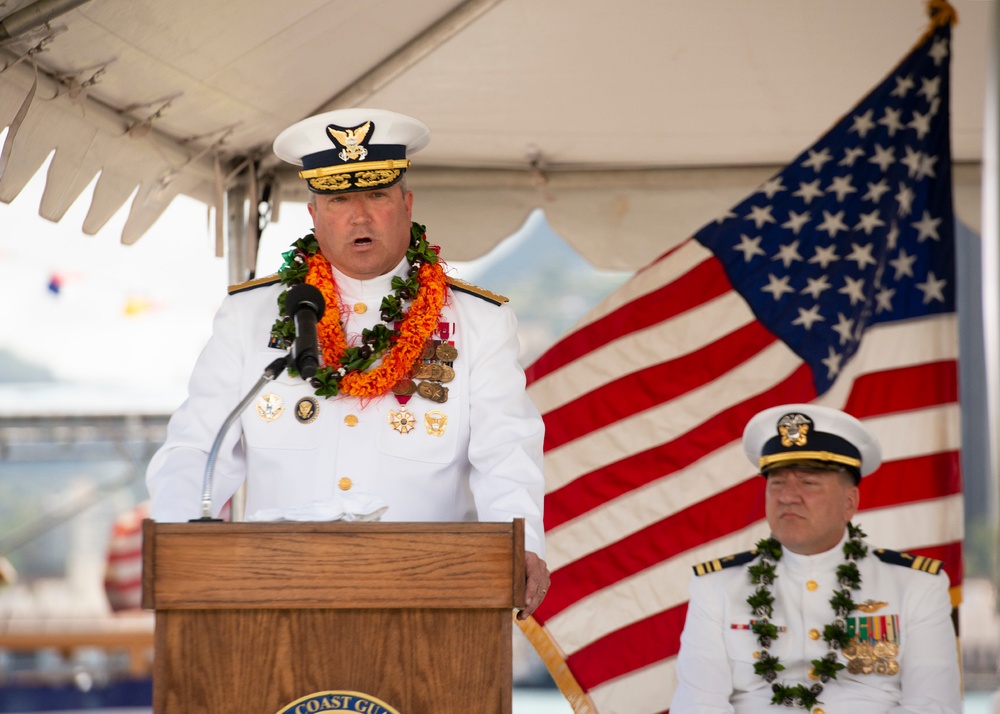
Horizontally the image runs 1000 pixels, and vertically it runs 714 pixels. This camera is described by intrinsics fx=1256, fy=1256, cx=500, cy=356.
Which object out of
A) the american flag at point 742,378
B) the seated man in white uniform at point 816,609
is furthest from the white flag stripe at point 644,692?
the seated man in white uniform at point 816,609

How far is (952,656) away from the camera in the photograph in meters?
3.82

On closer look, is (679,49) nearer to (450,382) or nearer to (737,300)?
(737,300)

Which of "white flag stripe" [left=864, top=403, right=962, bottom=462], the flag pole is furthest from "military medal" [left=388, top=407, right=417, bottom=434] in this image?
"white flag stripe" [left=864, top=403, right=962, bottom=462]

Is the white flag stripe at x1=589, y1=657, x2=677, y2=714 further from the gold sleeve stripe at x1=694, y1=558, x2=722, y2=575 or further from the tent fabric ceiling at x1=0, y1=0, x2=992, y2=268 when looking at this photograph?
the tent fabric ceiling at x1=0, y1=0, x2=992, y2=268

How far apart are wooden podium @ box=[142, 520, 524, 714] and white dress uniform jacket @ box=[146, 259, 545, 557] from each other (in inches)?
28.9

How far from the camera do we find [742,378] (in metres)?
4.75

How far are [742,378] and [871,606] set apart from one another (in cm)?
112

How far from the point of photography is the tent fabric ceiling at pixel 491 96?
3.63 meters

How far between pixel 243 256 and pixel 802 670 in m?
2.52

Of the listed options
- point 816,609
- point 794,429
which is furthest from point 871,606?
point 794,429

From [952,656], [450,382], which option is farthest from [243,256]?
[952,656]

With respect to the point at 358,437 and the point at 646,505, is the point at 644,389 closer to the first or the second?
the point at 646,505

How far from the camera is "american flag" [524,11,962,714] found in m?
4.48

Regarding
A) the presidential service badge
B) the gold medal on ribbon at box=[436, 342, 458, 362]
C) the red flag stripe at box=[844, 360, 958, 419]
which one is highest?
the red flag stripe at box=[844, 360, 958, 419]
